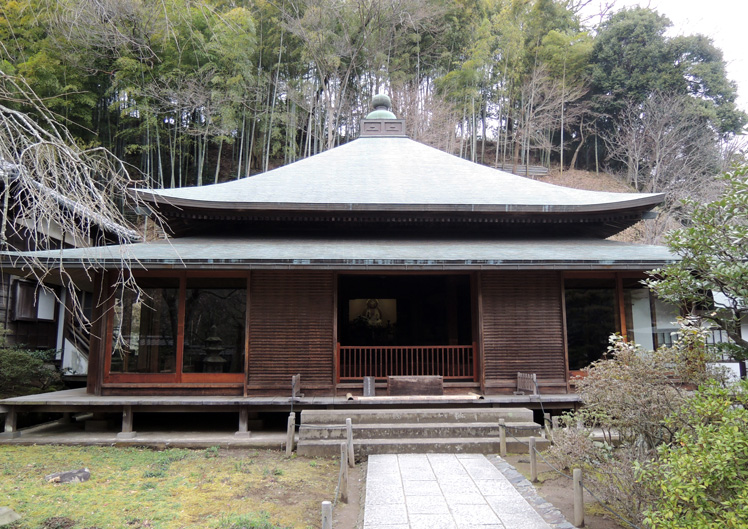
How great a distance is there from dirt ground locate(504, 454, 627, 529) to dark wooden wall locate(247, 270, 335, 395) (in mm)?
3369

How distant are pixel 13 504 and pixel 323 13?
1859 centimetres

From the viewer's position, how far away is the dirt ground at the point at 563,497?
4.29m

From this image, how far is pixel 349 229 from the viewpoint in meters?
9.90

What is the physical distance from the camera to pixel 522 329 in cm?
836

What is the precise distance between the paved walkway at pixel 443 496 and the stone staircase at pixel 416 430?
0.24 meters

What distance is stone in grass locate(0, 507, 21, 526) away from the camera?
13.5 feet

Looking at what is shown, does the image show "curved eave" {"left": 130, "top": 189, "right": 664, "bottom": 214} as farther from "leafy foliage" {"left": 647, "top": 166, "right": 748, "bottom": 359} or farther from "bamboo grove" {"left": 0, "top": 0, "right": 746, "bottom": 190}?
"bamboo grove" {"left": 0, "top": 0, "right": 746, "bottom": 190}

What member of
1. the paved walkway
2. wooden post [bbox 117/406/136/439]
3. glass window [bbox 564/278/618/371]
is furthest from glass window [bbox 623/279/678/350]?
wooden post [bbox 117/406/136/439]

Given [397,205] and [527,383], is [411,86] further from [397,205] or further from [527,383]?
[527,383]

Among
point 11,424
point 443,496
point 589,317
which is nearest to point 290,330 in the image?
point 443,496

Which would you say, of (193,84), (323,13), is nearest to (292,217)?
(193,84)

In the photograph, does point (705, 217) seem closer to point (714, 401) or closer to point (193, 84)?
point (714, 401)

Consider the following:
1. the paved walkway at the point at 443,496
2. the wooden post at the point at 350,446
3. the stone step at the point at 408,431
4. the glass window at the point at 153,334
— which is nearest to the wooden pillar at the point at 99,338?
the glass window at the point at 153,334

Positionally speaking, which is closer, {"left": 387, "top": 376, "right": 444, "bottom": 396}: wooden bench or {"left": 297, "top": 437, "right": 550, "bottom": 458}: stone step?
{"left": 297, "top": 437, "right": 550, "bottom": 458}: stone step
